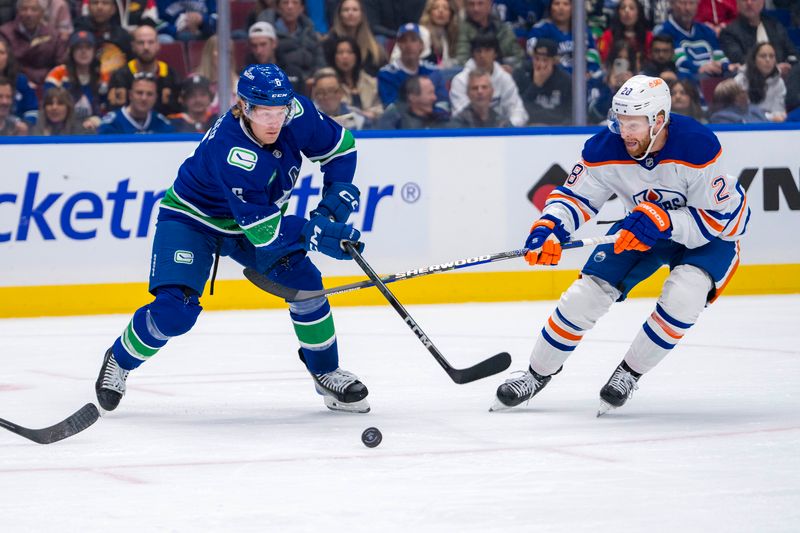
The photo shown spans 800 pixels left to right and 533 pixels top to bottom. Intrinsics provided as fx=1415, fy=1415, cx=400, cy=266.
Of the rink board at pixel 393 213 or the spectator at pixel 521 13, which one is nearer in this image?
the rink board at pixel 393 213

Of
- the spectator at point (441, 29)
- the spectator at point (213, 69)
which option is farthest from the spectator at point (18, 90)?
the spectator at point (441, 29)

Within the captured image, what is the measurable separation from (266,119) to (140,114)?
3.06 metres

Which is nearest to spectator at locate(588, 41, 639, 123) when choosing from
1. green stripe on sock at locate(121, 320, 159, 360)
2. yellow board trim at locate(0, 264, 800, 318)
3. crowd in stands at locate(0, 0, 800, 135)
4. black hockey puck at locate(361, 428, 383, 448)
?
crowd in stands at locate(0, 0, 800, 135)

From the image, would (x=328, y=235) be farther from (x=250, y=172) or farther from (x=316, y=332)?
(x=316, y=332)

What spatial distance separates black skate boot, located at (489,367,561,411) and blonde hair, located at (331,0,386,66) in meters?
3.26

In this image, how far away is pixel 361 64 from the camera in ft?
22.7

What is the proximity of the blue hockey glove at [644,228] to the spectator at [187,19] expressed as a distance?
3454 millimetres

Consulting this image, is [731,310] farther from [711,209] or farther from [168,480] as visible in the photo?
[168,480]

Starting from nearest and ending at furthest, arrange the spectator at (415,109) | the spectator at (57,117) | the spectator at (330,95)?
1. the spectator at (57,117)
2. the spectator at (330,95)
3. the spectator at (415,109)

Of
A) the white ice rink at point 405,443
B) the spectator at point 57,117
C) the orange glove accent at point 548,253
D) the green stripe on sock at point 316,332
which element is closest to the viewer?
the white ice rink at point 405,443

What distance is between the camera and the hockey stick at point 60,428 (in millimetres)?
3414

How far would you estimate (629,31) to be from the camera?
724 cm

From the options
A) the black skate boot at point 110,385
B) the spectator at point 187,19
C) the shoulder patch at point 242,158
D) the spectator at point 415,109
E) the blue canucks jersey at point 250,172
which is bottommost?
the spectator at point 415,109

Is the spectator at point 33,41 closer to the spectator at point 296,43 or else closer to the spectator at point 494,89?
the spectator at point 296,43
